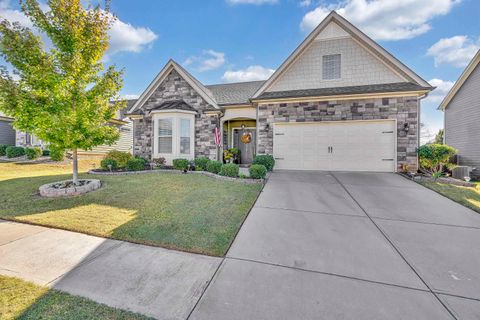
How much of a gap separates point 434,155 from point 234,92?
35.5 ft

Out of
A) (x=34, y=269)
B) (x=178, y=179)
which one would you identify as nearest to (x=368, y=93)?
(x=178, y=179)

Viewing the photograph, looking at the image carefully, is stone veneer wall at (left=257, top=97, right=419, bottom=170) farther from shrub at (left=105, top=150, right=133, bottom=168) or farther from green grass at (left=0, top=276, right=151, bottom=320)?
green grass at (left=0, top=276, right=151, bottom=320)

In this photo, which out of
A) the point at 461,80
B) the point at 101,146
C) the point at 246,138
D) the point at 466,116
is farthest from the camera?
the point at 101,146

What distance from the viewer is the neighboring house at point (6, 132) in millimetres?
17203

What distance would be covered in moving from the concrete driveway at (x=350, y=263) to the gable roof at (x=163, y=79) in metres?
8.19

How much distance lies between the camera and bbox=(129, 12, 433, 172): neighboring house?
895 cm

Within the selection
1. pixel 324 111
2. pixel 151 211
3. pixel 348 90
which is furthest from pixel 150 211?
pixel 348 90

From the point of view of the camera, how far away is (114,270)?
8.70ft

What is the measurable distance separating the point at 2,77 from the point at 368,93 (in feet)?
43.1

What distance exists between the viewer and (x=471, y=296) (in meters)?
2.28

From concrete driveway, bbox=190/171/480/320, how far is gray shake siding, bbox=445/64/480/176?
903cm

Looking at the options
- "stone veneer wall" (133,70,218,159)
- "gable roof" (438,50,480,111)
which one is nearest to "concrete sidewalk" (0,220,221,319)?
"stone veneer wall" (133,70,218,159)

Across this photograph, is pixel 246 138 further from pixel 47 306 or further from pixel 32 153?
pixel 32 153

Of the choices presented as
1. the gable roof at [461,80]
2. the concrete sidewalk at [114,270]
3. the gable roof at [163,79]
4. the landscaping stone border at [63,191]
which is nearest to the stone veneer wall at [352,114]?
the gable roof at [163,79]
